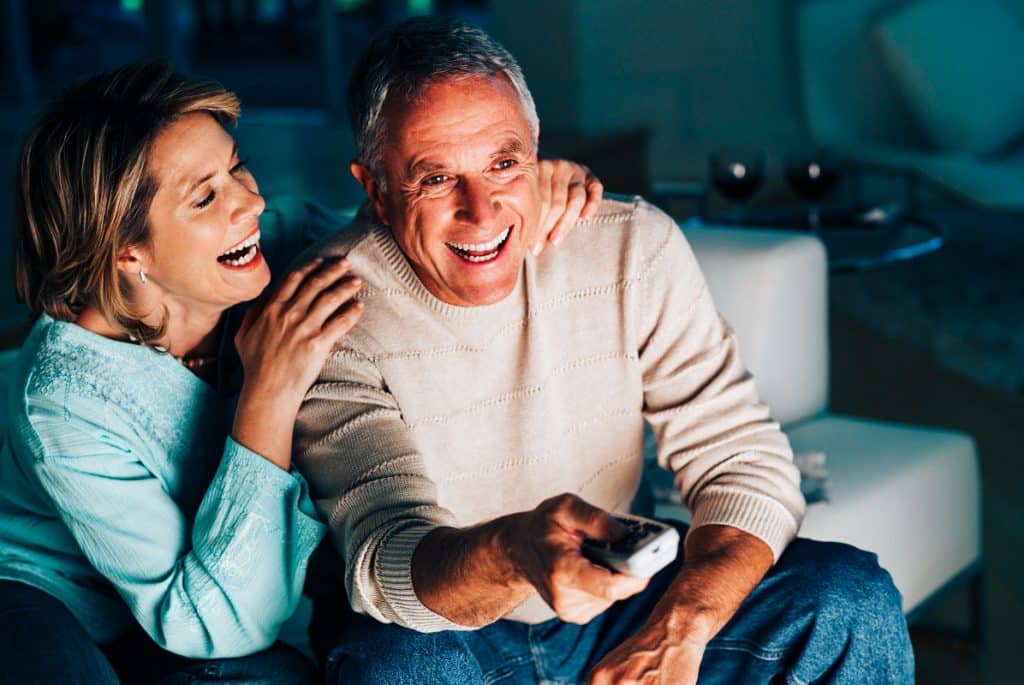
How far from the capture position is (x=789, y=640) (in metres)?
1.38

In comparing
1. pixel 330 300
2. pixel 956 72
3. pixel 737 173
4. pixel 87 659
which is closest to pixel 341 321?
pixel 330 300

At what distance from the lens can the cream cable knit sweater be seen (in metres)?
1.48

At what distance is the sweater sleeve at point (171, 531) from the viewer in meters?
1.37

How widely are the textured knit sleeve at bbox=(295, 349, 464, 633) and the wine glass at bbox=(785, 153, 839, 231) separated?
5.54ft

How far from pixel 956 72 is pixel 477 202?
11.9 ft

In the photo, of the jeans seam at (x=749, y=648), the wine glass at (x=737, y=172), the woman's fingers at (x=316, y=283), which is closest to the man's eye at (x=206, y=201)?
the woman's fingers at (x=316, y=283)

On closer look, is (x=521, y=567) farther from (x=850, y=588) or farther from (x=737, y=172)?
(x=737, y=172)

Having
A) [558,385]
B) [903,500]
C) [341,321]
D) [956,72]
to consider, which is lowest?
[903,500]

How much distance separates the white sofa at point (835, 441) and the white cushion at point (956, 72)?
8.74 ft

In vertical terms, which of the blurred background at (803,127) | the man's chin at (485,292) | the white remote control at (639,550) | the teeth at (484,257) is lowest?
the blurred background at (803,127)

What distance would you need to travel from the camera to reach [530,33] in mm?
5500

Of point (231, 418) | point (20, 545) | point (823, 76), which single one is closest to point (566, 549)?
point (231, 418)

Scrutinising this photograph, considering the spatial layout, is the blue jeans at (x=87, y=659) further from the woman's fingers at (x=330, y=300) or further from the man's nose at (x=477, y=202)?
the man's nose at (x=477, y=202)

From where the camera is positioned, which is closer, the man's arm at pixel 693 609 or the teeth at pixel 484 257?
the man's arm at pixel 693 609
